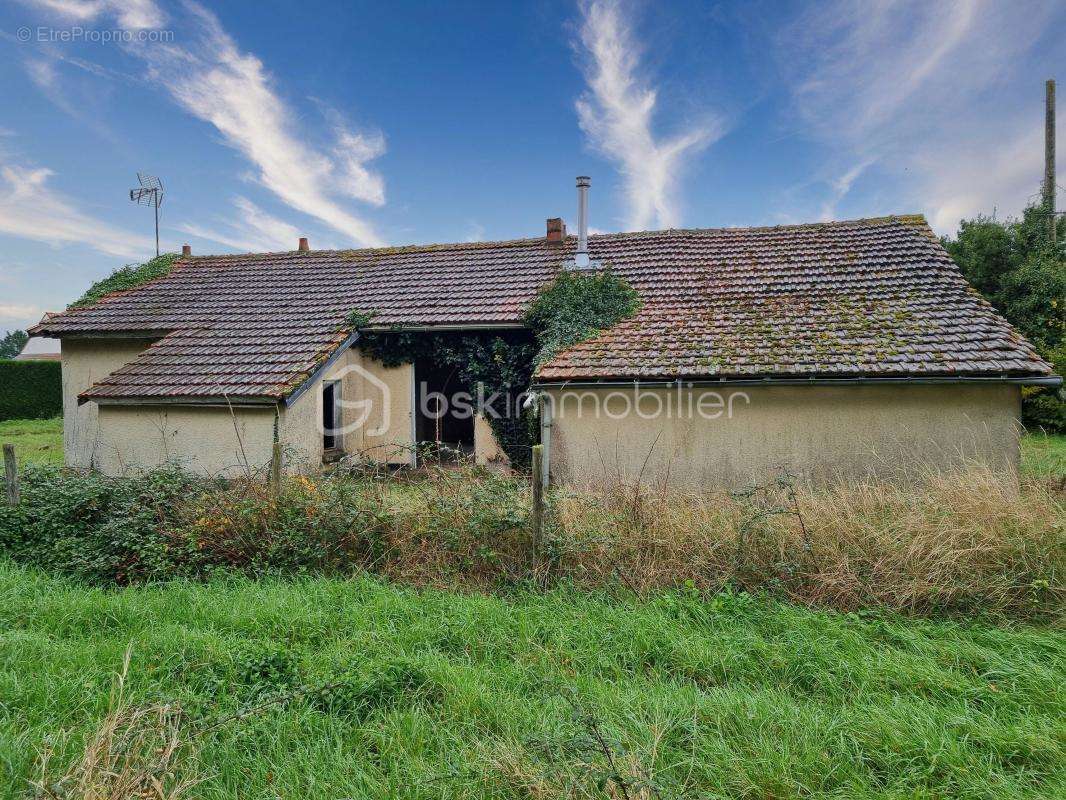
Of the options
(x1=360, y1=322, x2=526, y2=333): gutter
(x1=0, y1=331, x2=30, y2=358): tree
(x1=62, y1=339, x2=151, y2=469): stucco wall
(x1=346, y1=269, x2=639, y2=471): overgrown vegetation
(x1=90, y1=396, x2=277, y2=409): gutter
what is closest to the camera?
(x1=90, y1=396, x2=277, y2=409): gutter

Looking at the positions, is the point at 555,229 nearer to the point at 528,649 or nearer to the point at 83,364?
the point at 528,649

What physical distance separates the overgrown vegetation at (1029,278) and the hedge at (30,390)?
37820mm

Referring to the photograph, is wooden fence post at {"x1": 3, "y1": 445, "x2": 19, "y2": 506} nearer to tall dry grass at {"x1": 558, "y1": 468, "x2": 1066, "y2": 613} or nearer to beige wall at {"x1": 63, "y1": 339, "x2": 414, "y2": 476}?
beige wall at {"x1": 63, "y1": 339, "x2": 414, "y2": 476}

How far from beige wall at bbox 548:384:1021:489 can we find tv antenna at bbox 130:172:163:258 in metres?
17.9

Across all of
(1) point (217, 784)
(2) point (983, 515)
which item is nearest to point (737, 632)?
(2) point (983, 515)

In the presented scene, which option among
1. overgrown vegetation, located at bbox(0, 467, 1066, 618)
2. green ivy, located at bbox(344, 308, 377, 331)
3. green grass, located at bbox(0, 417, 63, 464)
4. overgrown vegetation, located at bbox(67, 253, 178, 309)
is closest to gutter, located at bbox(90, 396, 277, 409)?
green grass, located at bbox(0, 417, 63, 464)

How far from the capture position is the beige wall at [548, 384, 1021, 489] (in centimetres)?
859

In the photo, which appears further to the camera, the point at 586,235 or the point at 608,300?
the point at 586,235

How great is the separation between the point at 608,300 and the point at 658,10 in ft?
26.4

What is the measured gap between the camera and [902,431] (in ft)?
28.8

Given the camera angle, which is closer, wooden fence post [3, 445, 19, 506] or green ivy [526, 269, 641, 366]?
wooden fence post [3, 445, 19, 506]

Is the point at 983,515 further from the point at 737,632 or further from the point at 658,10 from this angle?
the point at 658,10

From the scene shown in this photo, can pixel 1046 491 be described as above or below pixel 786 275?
below

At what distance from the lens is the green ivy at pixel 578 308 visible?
433 inches
